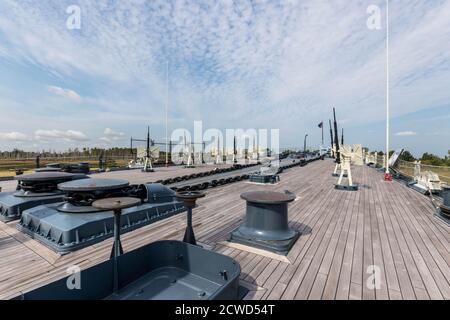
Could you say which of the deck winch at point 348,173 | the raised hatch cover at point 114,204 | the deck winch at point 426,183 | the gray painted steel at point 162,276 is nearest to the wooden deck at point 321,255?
the gray painted steel at point 162,276

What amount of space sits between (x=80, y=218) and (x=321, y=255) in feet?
13.2

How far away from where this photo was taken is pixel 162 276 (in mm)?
2799

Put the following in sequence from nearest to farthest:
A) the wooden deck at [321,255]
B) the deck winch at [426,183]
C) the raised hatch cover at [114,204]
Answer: the raised hatch cover at [114,204]
the wooden deck at [321,255]
the deck winch at [426,183]

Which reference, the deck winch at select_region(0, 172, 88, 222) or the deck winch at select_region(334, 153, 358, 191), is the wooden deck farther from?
the deck winch at select_region(334, 153, 358, 191)

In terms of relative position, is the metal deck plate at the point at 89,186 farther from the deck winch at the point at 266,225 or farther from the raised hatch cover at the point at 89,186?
the deck winch at the point at 266,225

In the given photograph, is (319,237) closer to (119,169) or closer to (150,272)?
(150,272)

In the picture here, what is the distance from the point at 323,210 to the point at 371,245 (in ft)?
6.98

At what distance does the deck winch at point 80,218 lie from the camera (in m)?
3.45

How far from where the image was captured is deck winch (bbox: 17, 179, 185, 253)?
11.3 feet

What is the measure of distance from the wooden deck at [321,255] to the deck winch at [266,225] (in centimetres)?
18

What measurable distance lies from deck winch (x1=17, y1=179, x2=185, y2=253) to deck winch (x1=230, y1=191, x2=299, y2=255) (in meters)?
2.05

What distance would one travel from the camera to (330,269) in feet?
9.48

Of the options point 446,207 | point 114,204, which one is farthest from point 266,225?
point 446,207
